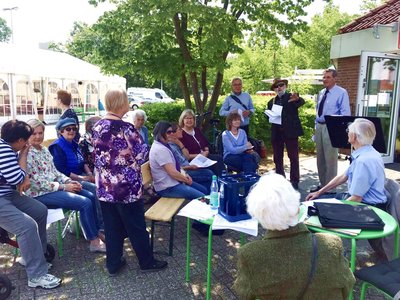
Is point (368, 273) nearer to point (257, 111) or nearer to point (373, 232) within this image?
point (373, 232)

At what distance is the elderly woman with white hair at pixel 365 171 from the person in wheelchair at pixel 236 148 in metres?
2.37

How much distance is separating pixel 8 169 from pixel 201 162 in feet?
8.47

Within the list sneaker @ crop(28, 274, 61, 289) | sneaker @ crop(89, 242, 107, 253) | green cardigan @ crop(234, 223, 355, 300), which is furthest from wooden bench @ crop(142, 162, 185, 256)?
green cardigan @ crop(234, 223, 355, 300)

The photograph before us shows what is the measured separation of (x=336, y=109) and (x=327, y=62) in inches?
921

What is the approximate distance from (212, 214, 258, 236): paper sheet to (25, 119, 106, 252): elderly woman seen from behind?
5.51 feet

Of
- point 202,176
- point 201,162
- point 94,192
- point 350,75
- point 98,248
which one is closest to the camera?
point 98,248

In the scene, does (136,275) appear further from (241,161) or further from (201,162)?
(241,161)

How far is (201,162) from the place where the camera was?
16.3ft

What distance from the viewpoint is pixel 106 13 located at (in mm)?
6539

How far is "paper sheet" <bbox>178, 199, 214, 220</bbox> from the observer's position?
2.85 meters

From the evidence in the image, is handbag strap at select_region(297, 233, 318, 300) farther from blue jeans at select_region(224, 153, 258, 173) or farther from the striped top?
blue jeans at select_region(224, 153, 258, 173)

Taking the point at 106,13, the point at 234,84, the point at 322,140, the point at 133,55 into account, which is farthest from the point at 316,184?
the point at 106,13

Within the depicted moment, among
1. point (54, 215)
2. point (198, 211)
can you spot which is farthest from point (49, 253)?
point (198, 211)

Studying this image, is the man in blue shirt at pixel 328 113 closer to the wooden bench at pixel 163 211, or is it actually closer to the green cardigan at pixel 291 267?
the wooden bench at pixel 163 211
